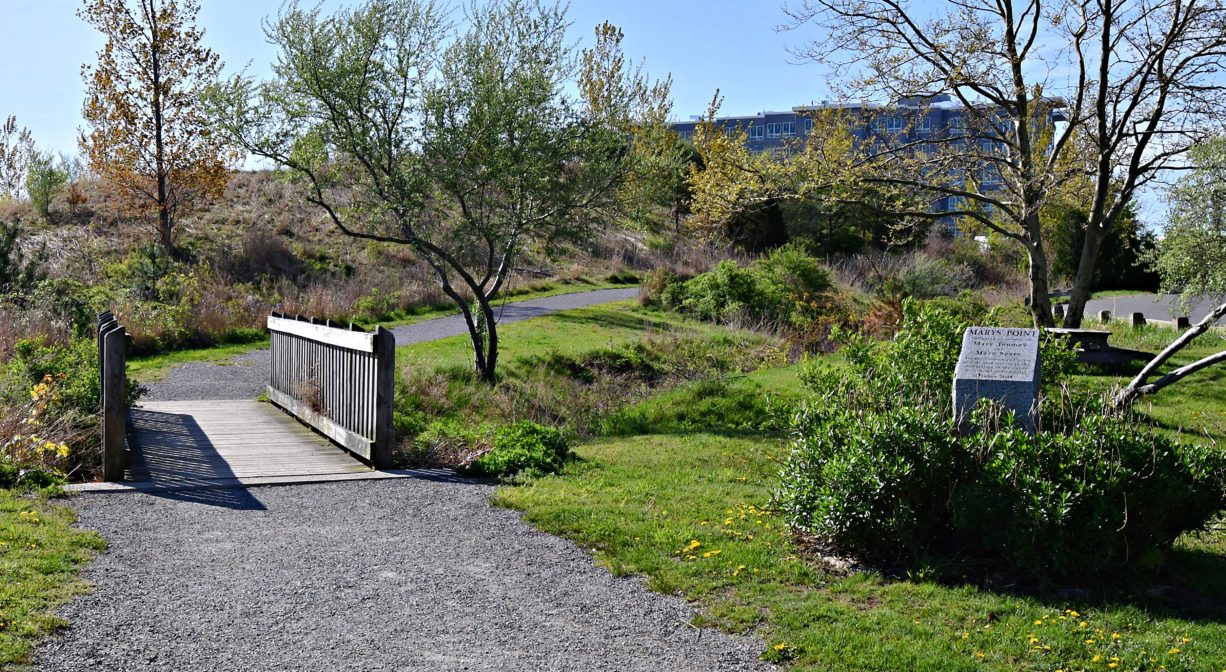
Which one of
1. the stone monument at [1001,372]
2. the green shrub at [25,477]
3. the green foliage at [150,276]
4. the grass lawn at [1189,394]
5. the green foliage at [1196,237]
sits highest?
the green foliage at [1196,237]

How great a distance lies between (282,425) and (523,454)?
4.07 m

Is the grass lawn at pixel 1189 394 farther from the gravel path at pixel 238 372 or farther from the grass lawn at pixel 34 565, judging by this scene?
the gravel path at pixel 238 372

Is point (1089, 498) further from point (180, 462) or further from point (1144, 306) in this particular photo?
point (1144, 306)

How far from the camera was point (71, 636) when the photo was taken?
4.74 m

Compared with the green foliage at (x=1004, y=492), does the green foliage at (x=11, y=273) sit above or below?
above

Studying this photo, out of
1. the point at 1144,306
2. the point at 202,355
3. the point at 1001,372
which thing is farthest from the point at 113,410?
the point at 1144,306

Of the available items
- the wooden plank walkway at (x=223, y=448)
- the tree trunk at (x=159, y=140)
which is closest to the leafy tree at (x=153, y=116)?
the tree trunk at (x=159, y=140)

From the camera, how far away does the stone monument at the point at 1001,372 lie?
24.2ft

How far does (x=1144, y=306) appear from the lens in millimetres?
29109

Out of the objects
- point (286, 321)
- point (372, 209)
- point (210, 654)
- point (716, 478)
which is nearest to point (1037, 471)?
point (716, 478)

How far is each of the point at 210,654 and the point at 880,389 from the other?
17.3 feet

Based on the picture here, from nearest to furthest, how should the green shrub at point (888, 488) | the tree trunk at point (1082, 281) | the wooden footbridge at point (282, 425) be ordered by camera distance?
1. the green shrub at point (888, 488)
2. the wooden footbridge at point (282, 425)
3. the tree trunk at point (1082, 281)

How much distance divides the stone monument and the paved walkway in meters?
3.19

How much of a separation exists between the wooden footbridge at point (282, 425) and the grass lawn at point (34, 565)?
4.02 feet
